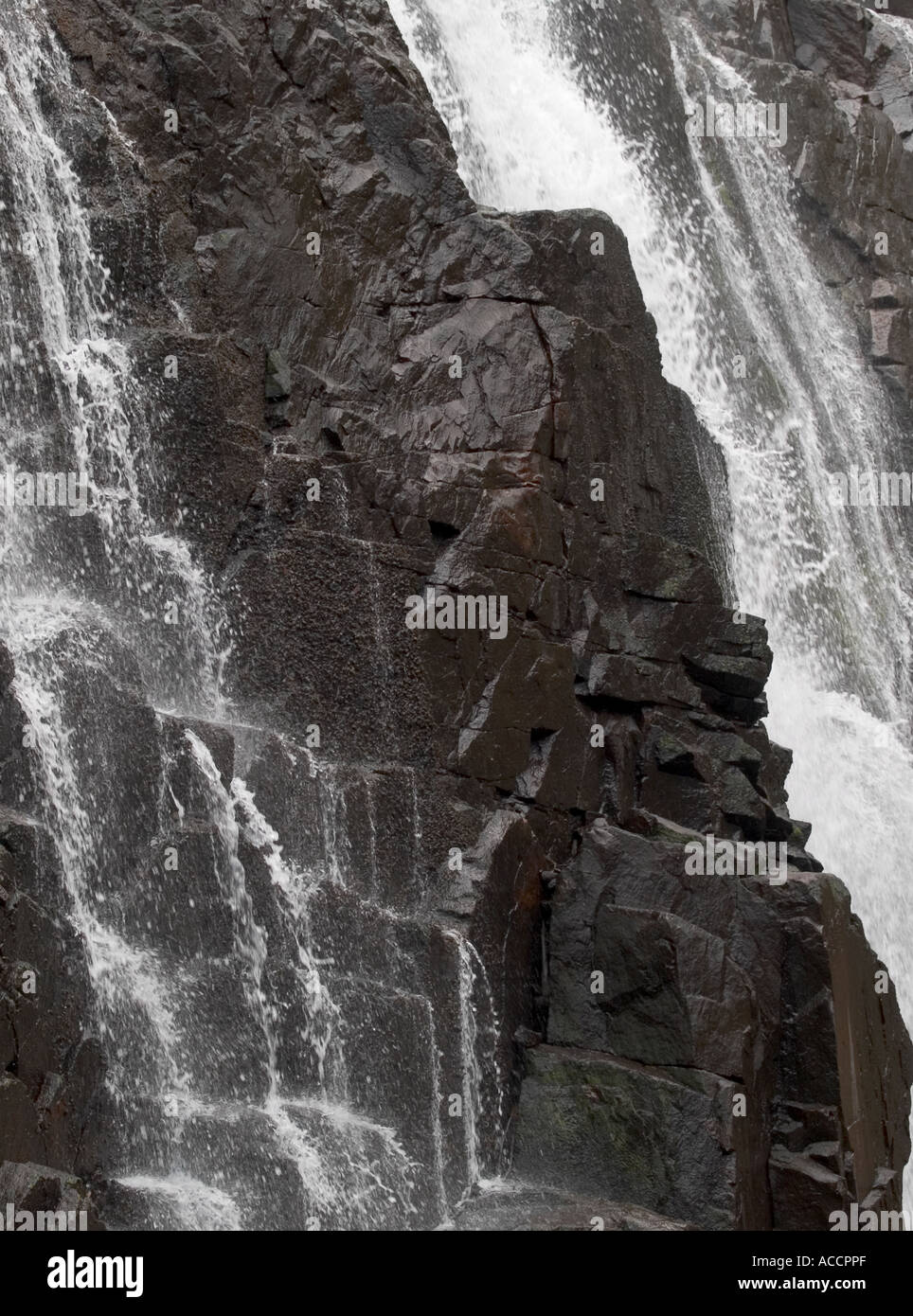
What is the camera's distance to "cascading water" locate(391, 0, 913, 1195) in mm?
21234

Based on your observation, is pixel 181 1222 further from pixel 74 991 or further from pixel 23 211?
pixel 23 211

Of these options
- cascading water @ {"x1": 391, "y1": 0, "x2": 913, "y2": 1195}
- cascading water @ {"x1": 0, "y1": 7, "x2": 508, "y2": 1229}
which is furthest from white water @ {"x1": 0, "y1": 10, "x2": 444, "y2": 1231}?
cascading water @ {"x1": 391, "y1": 0, "x2": 913, "y2": 1195}

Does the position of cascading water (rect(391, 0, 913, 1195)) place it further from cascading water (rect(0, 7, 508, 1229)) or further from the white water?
cascading water (rect(0, 7, 508, 1229))

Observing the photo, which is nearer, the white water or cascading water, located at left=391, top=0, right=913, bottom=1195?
the white water

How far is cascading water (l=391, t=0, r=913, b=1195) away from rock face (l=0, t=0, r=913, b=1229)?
163 inches

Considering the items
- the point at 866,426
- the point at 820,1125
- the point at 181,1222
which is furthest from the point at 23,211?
the point at 866,426

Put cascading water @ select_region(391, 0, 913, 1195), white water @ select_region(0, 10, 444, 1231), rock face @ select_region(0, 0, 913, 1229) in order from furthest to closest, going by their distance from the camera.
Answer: cascading water @ select_region(391, 0, 913, 1195)
rock face @ select_region(0, 0, 913, 1229)
white water @ select_region(0, 10, 444, 1231)

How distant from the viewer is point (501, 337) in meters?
16.1

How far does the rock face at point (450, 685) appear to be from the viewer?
42.4 feet

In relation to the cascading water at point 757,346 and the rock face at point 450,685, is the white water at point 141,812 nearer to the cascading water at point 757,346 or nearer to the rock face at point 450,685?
the rock face at point 450,685

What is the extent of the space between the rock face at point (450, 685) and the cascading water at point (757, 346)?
4150 millimetres

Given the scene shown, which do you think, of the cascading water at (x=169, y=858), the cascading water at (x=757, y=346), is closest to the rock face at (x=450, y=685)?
the cascading water at (x=169, y=858)

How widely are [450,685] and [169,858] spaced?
10.6ft
